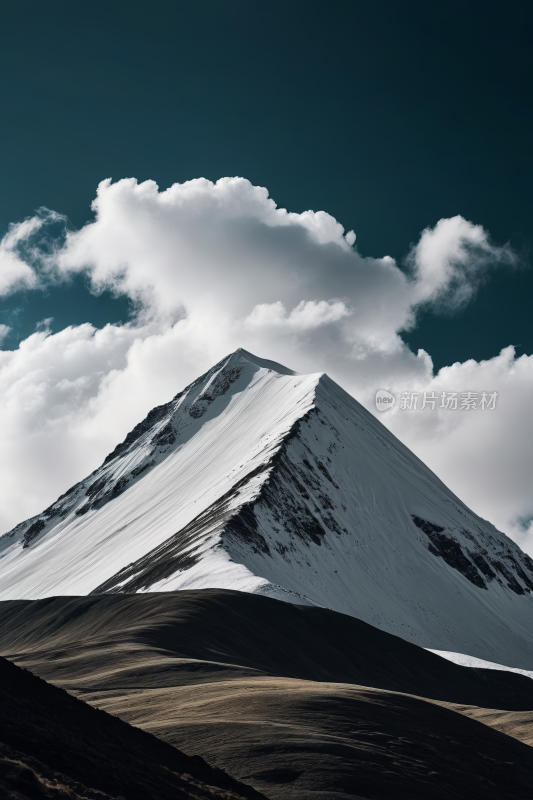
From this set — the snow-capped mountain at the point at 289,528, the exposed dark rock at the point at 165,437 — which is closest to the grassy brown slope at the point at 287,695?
the snow-capped mountain at the point at 289,528

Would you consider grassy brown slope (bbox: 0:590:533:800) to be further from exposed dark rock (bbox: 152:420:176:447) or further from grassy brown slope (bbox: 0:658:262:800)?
exposed dark rock (bbox: 152:420:176:447)

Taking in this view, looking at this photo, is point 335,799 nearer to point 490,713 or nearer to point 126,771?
point 126,771

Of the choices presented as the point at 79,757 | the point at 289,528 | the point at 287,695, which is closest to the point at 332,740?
the point at 287,695

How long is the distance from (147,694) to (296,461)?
87.8 m

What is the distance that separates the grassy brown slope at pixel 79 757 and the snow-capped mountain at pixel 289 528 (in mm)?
52652

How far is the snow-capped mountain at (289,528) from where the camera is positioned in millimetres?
97938

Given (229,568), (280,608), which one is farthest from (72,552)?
(280,608)

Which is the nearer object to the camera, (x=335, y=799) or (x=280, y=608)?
(x=335, y=799)

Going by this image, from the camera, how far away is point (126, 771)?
2117 centimetres

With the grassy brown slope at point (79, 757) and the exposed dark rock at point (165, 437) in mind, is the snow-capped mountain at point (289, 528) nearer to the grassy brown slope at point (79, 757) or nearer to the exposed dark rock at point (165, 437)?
the exposed dark rock at point (165, 437)

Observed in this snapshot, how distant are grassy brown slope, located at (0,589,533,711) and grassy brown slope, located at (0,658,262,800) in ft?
61.1

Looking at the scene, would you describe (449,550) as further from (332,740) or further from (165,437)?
(332,740)

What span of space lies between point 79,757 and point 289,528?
85340mm

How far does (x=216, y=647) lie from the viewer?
56.3 meters
